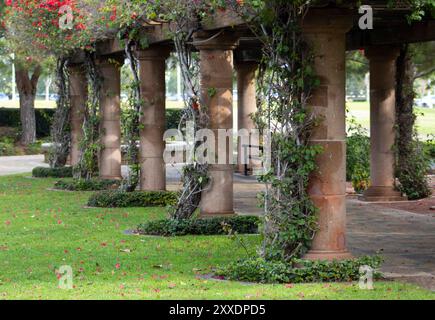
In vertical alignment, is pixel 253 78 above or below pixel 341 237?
above

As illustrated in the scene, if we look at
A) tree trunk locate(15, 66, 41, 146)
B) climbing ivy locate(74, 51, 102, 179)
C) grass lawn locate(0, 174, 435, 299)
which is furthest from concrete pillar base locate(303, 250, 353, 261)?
tree trunk locate(15, 66, 41, 146)

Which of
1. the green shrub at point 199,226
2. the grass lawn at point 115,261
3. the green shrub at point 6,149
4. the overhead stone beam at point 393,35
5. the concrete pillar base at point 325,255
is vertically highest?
the overhead stone beam at point 393,35

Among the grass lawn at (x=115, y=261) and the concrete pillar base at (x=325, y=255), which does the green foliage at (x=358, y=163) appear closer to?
the grass lawn at (x=115, y=261)

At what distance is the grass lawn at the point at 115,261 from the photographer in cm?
1009

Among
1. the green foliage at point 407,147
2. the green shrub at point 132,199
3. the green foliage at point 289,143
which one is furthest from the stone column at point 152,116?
the green foliage at point 289,143

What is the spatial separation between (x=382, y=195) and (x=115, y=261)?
371 inches

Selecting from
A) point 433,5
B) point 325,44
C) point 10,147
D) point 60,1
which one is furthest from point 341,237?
point 10,147

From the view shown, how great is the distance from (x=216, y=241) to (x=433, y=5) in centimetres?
577

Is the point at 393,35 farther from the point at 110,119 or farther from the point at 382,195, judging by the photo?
the point at 110,119

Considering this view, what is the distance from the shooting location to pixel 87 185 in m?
23.2

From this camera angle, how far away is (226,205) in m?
16.3

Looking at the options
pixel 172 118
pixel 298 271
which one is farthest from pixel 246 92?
pixel 298 271

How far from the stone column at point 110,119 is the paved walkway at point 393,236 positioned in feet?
10.1

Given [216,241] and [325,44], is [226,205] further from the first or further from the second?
[325,44]
